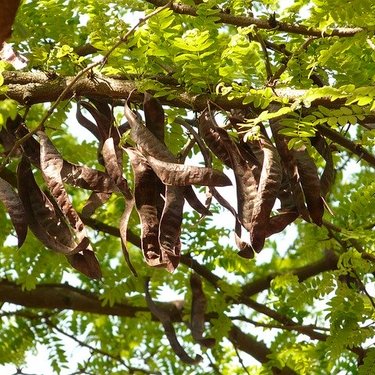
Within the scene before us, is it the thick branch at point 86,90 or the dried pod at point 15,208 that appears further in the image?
the thick branch at point 86,90

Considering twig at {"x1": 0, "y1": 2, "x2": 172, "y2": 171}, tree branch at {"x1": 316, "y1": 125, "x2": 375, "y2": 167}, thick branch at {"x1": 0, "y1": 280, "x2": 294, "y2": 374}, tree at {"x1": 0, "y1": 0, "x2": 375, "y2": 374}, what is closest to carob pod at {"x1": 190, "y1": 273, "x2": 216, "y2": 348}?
tree at {"x1": 0, "y1": 0, "x2": 375, "y2": 374}

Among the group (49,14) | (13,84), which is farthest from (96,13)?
(13,84)

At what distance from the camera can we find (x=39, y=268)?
3457 mm

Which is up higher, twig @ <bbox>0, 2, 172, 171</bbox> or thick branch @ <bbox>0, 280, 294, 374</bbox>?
thick branch @ <bbox>0, 280, 294, 374</bbox>

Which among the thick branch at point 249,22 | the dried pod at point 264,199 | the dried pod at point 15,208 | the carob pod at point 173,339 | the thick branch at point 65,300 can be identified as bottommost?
the dried pod at point 15,208

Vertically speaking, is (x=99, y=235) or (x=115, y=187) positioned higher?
(x=99, y=235)

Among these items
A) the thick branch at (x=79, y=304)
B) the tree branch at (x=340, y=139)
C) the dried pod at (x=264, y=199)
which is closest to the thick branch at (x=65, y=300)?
the thick branch at (x=79, y=304)

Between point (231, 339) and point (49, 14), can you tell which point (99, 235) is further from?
point (49, 14)

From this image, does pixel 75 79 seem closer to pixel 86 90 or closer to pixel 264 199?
pixel 86 90

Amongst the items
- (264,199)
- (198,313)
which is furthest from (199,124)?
(198,313)

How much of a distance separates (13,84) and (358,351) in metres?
1.37

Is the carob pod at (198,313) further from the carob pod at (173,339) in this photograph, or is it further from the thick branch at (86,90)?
the thick branch at (86,90)

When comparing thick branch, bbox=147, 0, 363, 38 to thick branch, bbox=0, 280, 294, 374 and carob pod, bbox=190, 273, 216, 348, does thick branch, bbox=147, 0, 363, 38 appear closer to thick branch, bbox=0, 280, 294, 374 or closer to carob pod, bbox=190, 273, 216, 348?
carob pod, bbox=190, 273, 216, 348

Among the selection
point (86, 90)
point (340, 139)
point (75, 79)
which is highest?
point (340, 139)
